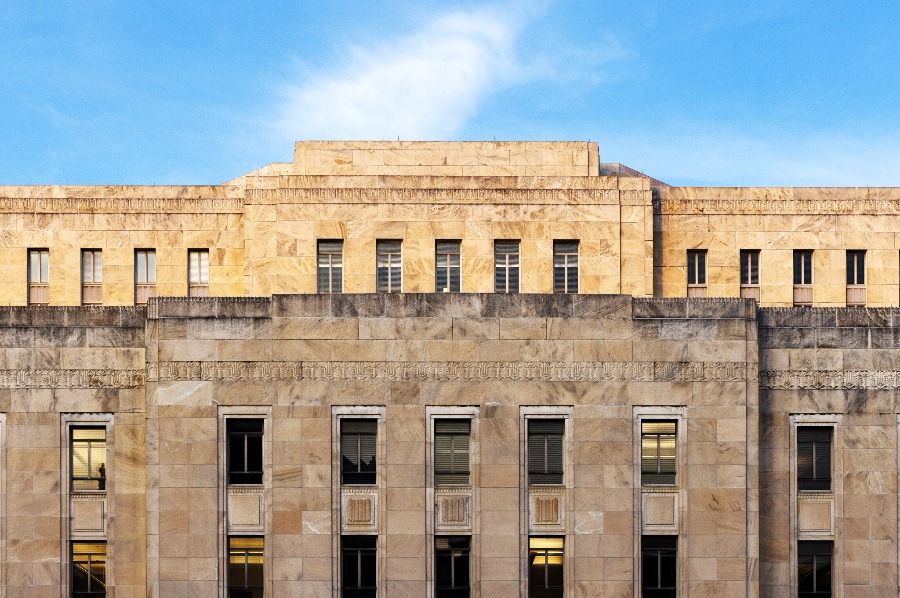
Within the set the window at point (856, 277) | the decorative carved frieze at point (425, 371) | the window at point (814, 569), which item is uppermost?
the window at point (856, 277)

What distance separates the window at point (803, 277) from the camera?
40.8 meters

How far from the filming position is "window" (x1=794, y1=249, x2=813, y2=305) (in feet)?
134

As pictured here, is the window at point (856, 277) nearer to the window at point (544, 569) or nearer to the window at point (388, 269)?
the window at point (388, 269)

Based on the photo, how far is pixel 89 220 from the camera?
4103cm

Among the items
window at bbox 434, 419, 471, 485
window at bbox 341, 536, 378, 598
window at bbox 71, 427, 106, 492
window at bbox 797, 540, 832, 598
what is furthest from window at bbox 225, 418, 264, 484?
window at bbox 797, 540, 832, 598

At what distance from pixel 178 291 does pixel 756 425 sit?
25895mm

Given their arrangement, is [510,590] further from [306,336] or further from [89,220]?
[89,220]

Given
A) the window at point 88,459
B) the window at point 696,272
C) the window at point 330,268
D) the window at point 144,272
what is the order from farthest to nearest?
the window at point 144,272 → the window at point 696,272 → the window at point 330,268 → the window at point 88,459

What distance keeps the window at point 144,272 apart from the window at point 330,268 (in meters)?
8.23

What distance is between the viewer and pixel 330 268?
38312 millimetres

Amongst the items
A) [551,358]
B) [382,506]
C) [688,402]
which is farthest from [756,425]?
[382,506]

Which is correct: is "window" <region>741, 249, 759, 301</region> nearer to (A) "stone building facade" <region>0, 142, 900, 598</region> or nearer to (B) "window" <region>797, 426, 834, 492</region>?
(A) "stone building facade" <region>0, 142, 900, 598</region>

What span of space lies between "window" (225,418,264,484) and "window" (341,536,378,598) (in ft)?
10.6

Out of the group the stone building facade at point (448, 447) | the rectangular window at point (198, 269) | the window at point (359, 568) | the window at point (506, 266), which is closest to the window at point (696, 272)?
the window at point (506, 266)
